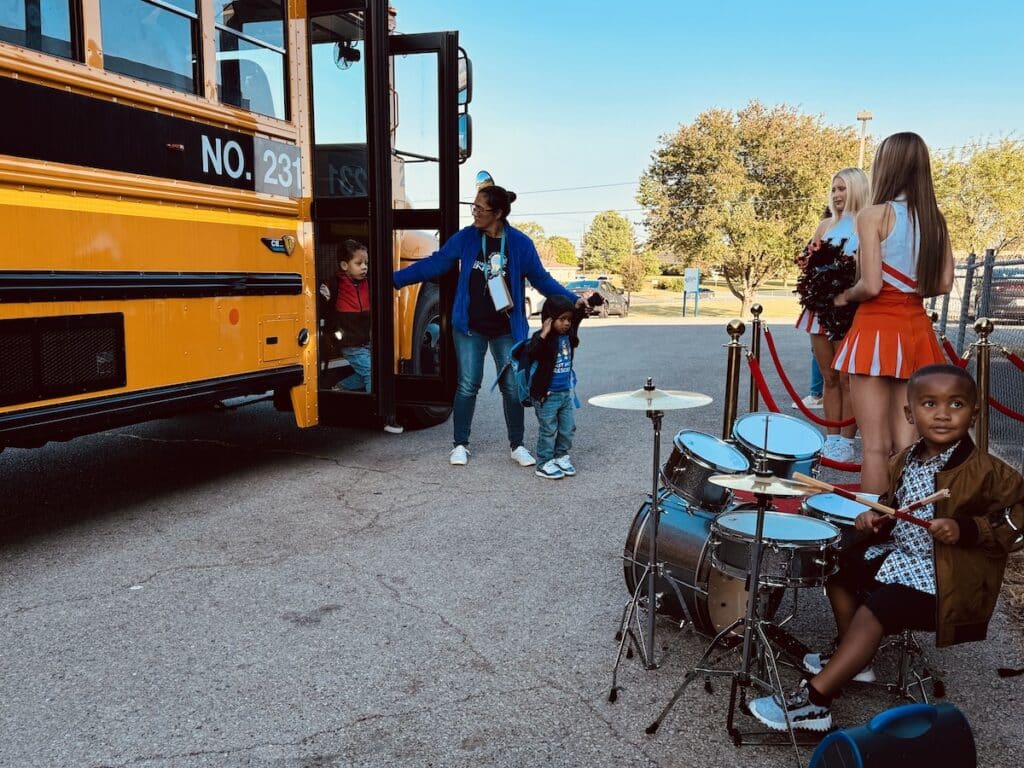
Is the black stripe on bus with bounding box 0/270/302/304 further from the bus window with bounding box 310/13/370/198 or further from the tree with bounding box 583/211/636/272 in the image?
the tree with bounding box 583/211/636/272

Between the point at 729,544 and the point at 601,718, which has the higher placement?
the point at 729,544

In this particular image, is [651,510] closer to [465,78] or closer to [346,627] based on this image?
[346,627]

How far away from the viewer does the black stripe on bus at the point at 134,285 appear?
324 centimetres

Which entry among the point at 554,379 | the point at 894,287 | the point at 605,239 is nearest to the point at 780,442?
the point at 894,287

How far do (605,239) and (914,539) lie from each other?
8782 cm

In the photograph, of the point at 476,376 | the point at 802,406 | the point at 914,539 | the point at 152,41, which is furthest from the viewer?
the point at 802,406

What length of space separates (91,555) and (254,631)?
125cm

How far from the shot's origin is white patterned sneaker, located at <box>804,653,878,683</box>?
2.59m

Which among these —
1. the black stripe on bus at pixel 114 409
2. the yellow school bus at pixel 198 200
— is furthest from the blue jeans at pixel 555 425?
the black stripe on bus at pixel 114 409

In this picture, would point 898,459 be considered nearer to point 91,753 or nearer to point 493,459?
point 91,753

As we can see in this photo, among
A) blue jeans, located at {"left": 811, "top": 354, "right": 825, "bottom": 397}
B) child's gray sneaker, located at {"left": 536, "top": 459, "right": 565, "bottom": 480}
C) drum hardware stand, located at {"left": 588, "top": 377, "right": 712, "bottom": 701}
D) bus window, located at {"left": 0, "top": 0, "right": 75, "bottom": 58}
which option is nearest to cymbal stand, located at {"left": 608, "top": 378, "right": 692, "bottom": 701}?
drum hardware stand, located at {"left": 588, "top": 377, "right": 712, "bottom": 701}

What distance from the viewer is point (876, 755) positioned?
1740mm

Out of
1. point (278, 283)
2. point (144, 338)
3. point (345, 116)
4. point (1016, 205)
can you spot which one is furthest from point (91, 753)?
point (1016, 205)

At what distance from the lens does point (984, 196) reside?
25156 millimetres
